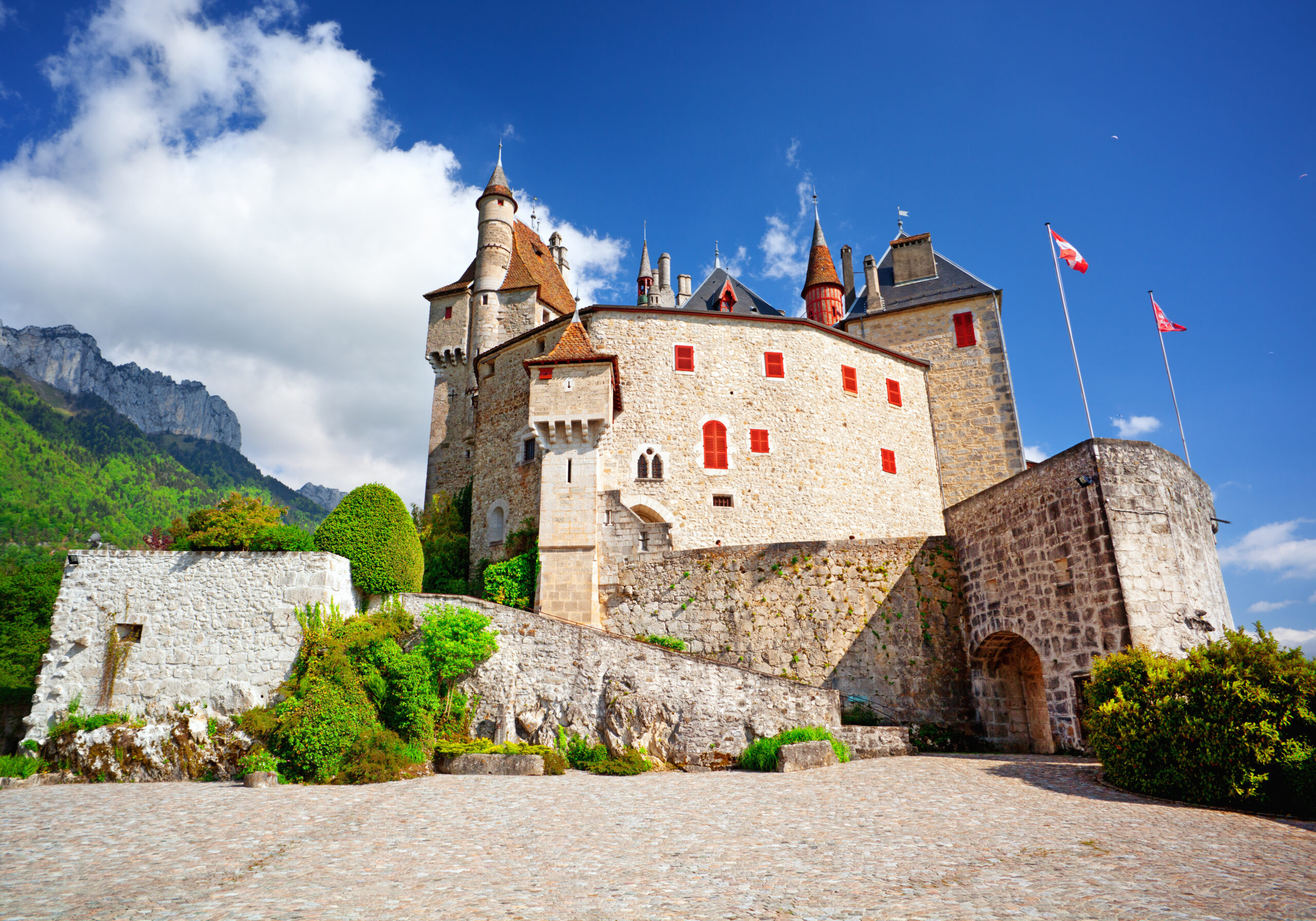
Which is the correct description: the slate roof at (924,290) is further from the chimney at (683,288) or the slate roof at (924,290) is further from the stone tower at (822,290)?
the chimney at (683,288)

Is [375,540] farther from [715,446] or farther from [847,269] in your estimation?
[847,269]

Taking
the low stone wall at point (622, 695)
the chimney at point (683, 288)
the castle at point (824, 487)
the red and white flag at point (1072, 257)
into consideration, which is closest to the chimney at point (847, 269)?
the castle at point (824, 487)

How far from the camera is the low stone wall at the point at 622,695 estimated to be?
43.7ft

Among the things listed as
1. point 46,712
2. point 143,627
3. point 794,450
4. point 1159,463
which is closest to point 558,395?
point 794,450

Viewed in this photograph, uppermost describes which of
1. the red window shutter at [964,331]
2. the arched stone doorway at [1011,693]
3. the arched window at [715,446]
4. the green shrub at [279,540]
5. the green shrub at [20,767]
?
the red window shutter at [964,331]

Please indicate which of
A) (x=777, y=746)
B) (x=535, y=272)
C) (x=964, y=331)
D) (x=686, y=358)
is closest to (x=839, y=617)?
(x=777, y=746)

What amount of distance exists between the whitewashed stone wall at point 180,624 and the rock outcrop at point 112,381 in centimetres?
10440

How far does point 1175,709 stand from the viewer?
372 inches

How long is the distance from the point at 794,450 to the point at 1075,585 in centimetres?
1145

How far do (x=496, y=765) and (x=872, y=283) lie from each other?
2693 centimetres

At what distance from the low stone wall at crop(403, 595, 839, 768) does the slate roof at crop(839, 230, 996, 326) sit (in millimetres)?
21738

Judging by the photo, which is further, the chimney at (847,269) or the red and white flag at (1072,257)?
the chimney at (847,269)

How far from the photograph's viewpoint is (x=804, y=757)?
12.3m

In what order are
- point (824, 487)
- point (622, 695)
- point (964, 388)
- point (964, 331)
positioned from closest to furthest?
point (622, 695), point (824, 487), point (964, 388), point (964, 331)
